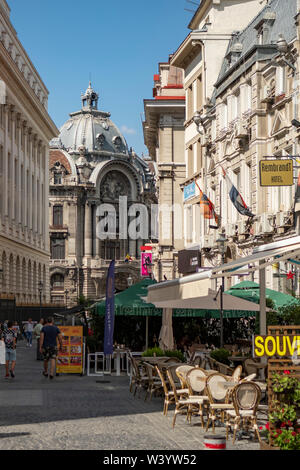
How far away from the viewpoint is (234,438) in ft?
41.3

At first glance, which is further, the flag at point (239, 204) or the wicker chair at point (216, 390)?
the flag at point (239, 204)

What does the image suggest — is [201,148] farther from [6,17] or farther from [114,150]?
[114,150]

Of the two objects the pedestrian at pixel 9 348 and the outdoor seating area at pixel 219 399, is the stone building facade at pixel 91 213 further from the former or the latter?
the outdoor seating area at pixel 219 399

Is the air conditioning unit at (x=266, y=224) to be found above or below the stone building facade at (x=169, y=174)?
below

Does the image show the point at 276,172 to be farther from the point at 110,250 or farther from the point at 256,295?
Answer: the point at 110,250

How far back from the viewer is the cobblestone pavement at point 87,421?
12391 mm

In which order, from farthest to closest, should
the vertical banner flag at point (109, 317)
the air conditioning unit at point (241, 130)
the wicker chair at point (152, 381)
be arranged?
1. the air conditioning unit at point (241, 130)
2. the vertical banner flag at point (109, 317)
3. the wicker chair at point (152, 381)

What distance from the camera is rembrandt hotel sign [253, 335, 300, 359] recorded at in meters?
11.9

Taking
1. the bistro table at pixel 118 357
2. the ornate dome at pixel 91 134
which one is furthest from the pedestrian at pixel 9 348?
the ornate dome at pixel 91 134

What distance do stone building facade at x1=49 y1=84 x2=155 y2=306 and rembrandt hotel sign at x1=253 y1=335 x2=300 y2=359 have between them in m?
106

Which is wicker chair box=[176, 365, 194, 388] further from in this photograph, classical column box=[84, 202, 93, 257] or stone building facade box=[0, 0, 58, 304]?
classical column box=[84, 202, 93, 257]

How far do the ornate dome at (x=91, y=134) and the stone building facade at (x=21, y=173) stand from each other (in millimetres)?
47839

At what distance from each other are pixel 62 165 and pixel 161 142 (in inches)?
2511

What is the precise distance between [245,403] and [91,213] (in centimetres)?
11295
